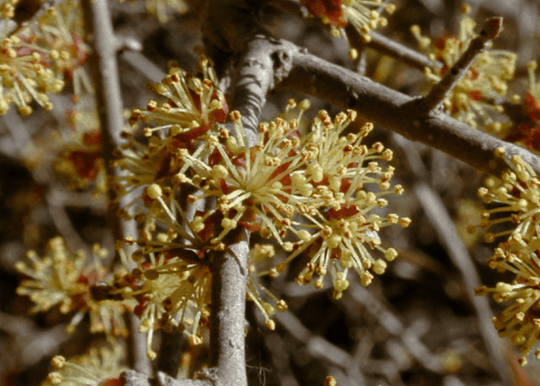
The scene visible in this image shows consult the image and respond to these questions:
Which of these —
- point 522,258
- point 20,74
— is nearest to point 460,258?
point 522,258

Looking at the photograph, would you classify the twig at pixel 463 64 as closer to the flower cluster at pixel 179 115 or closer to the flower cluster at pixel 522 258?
the flower cluster at pixel 522 258

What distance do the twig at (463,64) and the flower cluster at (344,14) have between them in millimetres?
353

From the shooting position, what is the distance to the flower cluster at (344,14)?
1490 millimetres

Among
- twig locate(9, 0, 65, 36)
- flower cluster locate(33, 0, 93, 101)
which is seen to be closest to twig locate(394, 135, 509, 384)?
flower cluster locate(33, 0, 93, 101)

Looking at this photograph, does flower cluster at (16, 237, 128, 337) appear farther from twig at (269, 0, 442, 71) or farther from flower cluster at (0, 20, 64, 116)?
twig at (269, 0, 442, 71)

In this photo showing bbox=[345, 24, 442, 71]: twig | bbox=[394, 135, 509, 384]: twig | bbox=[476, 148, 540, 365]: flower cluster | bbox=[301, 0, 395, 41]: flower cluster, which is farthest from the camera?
bbox=[394, 135, 509, 384]: twig

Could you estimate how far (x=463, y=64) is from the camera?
1244 mm

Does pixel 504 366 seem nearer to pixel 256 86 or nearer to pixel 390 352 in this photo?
pixel 390 352

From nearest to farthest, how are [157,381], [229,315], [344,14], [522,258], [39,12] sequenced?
[157,381] < [229,315] < [522,258] < [344,14] < [39,12]

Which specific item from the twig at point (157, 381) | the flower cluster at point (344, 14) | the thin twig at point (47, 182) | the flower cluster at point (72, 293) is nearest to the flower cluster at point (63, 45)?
the flower cluster at point (72, 293)

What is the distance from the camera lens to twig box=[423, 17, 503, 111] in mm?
1149

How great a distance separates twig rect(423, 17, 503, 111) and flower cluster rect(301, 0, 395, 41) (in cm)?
35

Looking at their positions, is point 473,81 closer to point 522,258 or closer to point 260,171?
point 522,258

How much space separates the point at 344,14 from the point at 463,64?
17.7 inches
